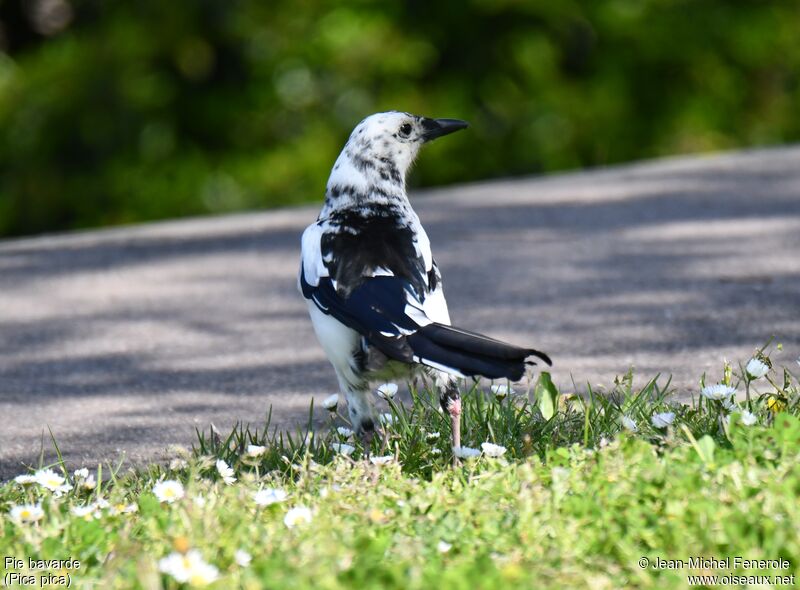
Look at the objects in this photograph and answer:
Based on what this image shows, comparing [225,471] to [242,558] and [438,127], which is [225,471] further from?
[438,127]

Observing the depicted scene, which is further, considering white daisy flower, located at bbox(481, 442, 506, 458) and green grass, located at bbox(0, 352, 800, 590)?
white daisy flower, located at bbox(481, 442, 506, 458)

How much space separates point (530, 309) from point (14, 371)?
2276mm

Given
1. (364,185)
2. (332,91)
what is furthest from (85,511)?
(332,91)

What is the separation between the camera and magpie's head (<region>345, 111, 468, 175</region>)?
4488 millimetres

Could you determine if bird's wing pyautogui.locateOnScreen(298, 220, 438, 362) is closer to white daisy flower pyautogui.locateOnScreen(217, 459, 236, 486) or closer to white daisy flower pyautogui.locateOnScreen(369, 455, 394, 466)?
white daisy flower pyautogui.locateOnScreen(369, 455, 394, 466)

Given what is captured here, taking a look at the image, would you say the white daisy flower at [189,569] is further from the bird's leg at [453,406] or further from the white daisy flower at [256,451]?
the bird's leg at [453,406]

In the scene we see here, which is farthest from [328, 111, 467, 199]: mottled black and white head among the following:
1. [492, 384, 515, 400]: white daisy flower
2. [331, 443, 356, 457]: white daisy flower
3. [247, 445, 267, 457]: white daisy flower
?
[247, 445, 267, 457]: white daisy flower

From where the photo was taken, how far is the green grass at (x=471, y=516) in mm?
2928

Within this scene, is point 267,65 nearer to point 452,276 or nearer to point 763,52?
point 763,52

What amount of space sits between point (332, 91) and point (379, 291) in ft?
25.3

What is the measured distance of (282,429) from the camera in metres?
4.60

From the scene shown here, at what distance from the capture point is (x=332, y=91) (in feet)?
37.6

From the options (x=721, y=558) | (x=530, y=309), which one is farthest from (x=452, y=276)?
(x=721, y=558)

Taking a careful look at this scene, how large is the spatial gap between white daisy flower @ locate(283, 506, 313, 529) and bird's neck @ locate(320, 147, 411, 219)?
4.51ft
